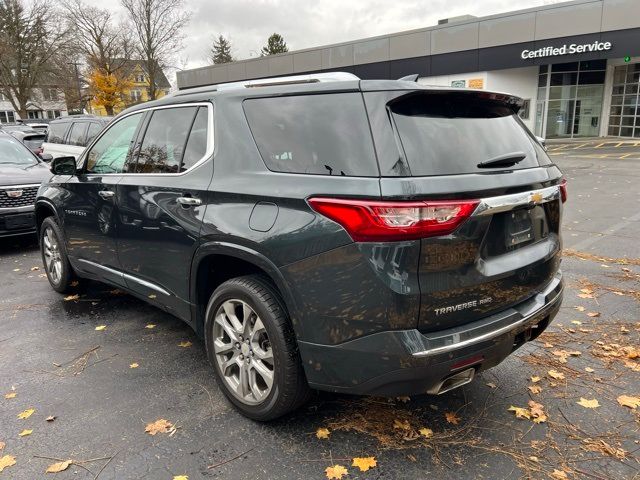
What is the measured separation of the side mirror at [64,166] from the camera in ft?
14.9

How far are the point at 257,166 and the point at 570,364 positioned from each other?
8.76 ft

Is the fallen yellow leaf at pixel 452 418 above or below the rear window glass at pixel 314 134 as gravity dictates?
below

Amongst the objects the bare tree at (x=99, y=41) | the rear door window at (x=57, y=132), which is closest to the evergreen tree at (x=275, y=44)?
the bare tree at (x=99, y=41)

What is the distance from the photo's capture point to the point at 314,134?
256 cm

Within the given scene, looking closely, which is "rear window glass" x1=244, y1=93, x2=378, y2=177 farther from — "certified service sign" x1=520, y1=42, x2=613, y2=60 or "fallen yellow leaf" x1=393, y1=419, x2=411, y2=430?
"certified service sign" x1=520, y1=42, x2=613, y2=60

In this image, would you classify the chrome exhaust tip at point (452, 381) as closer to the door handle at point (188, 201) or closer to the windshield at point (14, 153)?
the door handle at point (188, 201)

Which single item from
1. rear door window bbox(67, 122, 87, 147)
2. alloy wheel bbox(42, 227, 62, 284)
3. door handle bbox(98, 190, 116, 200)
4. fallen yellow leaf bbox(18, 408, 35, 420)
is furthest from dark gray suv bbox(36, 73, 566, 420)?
rear door window bbox(67, 122, 87, 147)

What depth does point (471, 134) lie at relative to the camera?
2.56 meters

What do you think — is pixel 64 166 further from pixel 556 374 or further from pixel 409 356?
pixel 556 374

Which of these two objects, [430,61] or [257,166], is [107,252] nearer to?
[257,166]

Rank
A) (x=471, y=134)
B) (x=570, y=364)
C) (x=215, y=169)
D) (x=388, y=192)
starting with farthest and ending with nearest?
1. (x=570, y=364)
2. (x=215, y=169)
3. (x=471, y=134)
4. (x=388, y=192)

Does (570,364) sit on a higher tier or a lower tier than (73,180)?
lower

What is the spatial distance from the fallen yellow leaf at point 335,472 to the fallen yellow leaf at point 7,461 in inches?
66.4

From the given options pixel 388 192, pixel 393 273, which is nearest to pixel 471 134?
pixel 388 192
